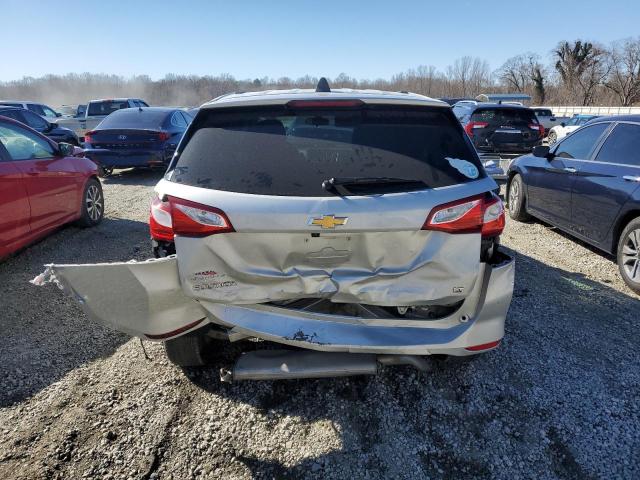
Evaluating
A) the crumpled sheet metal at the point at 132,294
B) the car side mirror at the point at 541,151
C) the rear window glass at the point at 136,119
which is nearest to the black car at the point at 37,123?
the rear window glass at the point at 136,119

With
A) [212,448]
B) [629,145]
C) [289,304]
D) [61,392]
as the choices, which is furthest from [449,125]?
[629,145]

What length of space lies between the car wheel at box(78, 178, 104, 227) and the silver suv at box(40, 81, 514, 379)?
179 inches

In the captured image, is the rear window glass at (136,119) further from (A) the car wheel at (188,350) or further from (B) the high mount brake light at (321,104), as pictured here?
(B) the high mount brake light at (321,104)

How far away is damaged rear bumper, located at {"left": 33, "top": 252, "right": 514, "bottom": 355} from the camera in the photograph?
2.25 metres

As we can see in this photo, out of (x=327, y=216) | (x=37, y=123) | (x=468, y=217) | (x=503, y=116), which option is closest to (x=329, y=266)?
(x=327, y=216)

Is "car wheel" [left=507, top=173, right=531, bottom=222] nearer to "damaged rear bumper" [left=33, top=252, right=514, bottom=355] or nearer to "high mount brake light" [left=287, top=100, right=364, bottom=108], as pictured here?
"damaged rear bumper" [left=33, top=252, right=514, bottom=355]

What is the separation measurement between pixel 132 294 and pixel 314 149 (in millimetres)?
1224

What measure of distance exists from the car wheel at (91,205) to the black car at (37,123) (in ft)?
23.6

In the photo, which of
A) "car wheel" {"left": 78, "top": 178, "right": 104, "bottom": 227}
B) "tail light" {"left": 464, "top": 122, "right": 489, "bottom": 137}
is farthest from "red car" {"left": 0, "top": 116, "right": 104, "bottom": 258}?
"tail light" {"left": 464, "top": 122, "right": 489, "bottom": 137}

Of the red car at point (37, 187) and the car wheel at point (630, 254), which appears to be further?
the red car at point (37, 187)

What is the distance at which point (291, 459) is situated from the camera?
90.8 inches

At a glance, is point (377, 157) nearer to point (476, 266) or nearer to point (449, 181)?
point (449, 181)

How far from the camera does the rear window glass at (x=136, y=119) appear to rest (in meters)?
10.2

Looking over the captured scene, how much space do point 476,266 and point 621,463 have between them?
4.09 ft
